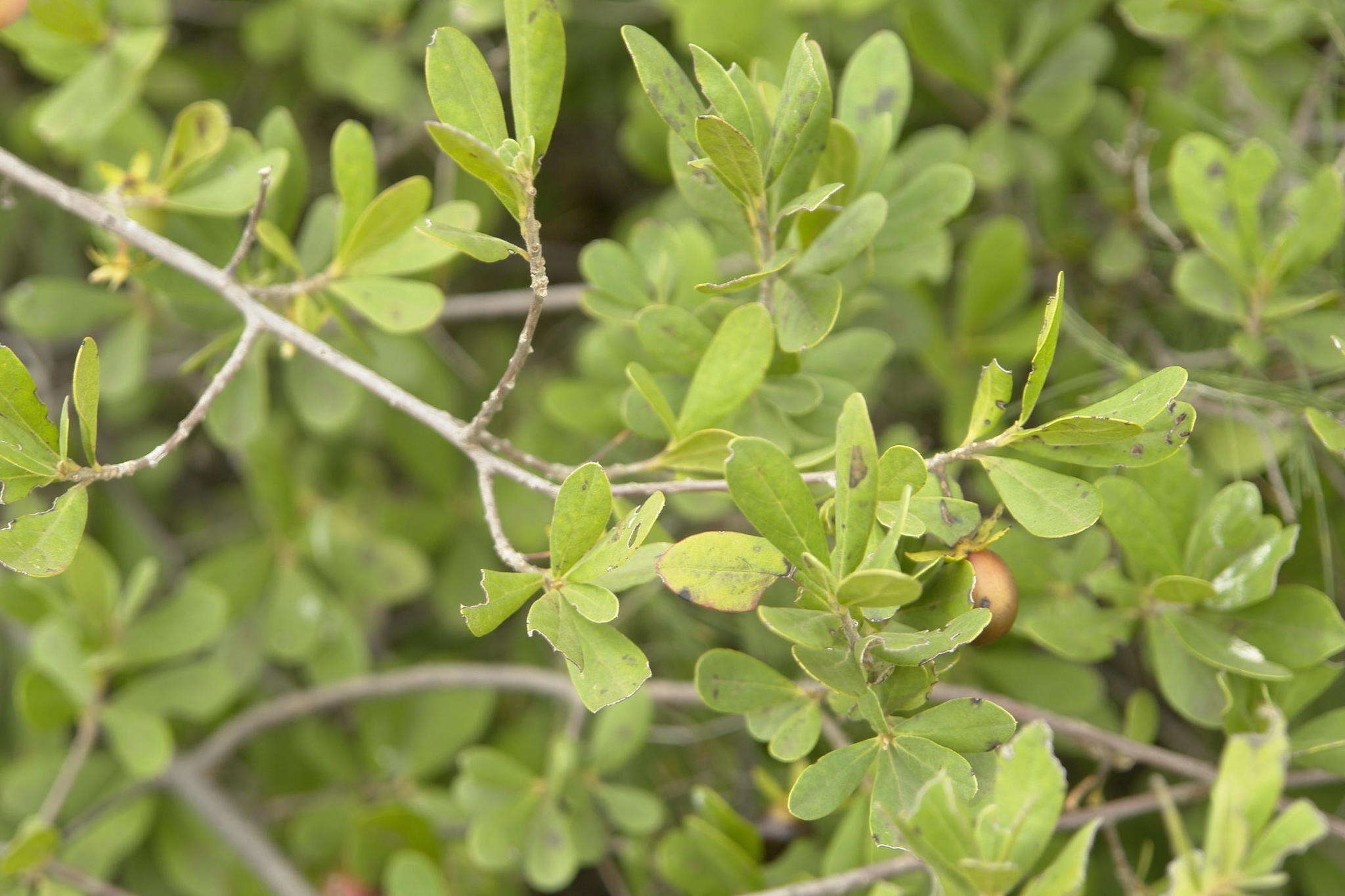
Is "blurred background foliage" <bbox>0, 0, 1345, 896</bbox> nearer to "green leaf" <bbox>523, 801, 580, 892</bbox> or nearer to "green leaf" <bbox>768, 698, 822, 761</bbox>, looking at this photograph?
"green leaf" <bbox>523, 801, 580, 892</bbox>

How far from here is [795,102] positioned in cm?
70

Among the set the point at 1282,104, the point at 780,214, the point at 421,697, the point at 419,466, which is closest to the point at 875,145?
the point at 780,214

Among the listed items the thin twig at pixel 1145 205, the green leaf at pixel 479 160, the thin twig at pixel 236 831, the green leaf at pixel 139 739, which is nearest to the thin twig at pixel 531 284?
the green leaf at pixel 479 160

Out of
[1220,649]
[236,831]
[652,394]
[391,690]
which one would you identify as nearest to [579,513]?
[652,394]

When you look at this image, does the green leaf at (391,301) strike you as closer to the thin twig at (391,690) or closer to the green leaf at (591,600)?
the green leaf at (591,600)

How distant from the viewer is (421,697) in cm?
A: 165

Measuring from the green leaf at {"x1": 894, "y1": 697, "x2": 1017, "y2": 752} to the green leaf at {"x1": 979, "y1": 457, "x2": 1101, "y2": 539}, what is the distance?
0.43 feet

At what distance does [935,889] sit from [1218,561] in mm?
385

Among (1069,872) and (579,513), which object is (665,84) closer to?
(579,513)

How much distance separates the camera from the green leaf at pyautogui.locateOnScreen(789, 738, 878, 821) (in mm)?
702

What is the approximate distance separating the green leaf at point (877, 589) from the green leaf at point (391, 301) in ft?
1.79

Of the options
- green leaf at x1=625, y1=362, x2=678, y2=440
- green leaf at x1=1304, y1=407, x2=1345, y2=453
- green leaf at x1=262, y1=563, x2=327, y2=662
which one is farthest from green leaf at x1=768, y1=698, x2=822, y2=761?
green leaf at x1=262, y1=563, x2=327, y2=662

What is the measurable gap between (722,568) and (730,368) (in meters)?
0.19

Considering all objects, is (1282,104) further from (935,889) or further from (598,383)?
(935,889)
